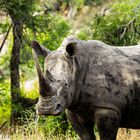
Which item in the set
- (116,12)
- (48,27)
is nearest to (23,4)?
(48,27)

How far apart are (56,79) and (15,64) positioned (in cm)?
998

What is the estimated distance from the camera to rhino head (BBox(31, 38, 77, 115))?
19.7ft

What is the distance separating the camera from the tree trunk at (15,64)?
48.6 ft

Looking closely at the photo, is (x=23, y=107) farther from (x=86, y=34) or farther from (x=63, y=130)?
(x=63, y=130)

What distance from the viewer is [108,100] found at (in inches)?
256

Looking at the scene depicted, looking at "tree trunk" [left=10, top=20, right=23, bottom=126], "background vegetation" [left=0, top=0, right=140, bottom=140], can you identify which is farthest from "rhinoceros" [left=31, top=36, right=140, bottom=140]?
"tree trunk" [left=10, top=20, right=23, bottom=126]

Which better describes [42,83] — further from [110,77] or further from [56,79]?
[110,77]

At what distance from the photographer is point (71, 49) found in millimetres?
6430

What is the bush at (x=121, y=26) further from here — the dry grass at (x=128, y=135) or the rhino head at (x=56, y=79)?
the rhino head at (x=56, y=79)

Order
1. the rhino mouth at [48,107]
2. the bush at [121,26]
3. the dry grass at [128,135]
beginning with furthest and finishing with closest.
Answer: the bush at [121,26], the dry grass at [128,135], the rhino mouth at [48,107]

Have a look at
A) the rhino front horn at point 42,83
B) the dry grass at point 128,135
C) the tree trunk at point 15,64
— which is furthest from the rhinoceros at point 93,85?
the tree trunk at point 15,64

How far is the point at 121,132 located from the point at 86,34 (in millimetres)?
5643

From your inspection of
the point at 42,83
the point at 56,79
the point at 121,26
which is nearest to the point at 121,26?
the point at 121,26

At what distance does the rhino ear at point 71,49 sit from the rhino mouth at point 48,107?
0.63 m
